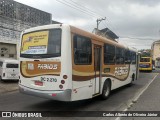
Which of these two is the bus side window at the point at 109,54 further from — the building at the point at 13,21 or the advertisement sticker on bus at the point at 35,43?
the building at the point at 13,21

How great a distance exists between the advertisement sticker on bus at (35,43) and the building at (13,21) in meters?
12.3

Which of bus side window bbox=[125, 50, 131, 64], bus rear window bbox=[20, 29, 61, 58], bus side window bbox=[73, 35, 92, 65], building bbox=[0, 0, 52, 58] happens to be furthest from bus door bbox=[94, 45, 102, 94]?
building bbox=[0, 0, 52, 58]

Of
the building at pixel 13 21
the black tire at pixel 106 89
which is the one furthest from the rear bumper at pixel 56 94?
the building at pixel 13 21

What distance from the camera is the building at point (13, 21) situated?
1944cm

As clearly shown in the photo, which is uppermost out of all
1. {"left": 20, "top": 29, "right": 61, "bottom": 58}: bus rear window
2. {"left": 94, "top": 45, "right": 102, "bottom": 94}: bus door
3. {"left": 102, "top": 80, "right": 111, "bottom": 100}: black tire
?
{"left": 20, "top": 29, "right": 61, "bottom": 58}: bus rear window

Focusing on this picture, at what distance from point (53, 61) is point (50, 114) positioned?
1.79 meters

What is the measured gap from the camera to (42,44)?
7512mm

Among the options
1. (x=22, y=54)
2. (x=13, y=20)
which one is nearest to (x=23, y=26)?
(x=13, y=20)

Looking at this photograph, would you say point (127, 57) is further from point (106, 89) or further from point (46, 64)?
point (46, 64)

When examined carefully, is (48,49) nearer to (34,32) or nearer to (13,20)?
(34,32)

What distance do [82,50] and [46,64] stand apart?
1.41 meters

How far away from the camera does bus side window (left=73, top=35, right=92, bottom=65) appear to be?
7359 millimetres

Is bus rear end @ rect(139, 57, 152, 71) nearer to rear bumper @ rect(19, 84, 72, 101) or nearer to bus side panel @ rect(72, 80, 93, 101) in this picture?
bus side panel @ rect(72, 80, 93, 101)

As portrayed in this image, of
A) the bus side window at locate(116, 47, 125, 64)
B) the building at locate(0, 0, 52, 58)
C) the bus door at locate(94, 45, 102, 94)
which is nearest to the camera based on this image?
the bus door at locate(94, 45, 102, 94)
